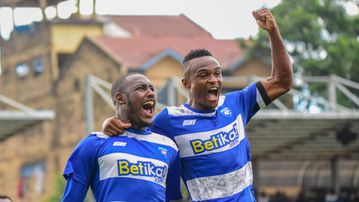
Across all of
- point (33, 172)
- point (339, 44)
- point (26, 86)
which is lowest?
point (33, 172)

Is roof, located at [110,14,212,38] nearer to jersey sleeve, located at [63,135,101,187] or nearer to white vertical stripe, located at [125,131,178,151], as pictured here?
white vertical stripe, located at [125,131,178,151]

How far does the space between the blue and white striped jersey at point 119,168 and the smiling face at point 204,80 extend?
0.66m

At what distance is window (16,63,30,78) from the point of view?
61719 millimetres

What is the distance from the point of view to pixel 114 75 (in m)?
54.2

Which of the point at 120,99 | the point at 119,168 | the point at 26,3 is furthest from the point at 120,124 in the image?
the point at 26,3

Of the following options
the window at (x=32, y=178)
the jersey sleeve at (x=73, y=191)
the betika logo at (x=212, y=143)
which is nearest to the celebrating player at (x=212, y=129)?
the betika logo at (x=212, y=143)

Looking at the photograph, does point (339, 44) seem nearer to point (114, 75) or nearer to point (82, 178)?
point (114, 75)

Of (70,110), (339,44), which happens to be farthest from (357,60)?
(70,110)

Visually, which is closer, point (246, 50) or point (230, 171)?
point (230, 171)

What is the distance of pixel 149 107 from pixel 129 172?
460mm

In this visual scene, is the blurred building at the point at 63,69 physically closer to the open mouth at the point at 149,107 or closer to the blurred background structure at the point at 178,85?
the blurred background structure at the point at 178,85

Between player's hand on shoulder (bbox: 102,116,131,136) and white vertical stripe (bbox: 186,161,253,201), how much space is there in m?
0.83

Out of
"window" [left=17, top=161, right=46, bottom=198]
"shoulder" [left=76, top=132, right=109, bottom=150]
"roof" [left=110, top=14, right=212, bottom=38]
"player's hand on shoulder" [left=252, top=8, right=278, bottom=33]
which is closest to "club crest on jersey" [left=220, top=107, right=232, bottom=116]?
"player's hand on shoulder" [left=252, top=8, right=278, bottom=33]

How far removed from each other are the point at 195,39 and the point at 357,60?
56.0 ft
